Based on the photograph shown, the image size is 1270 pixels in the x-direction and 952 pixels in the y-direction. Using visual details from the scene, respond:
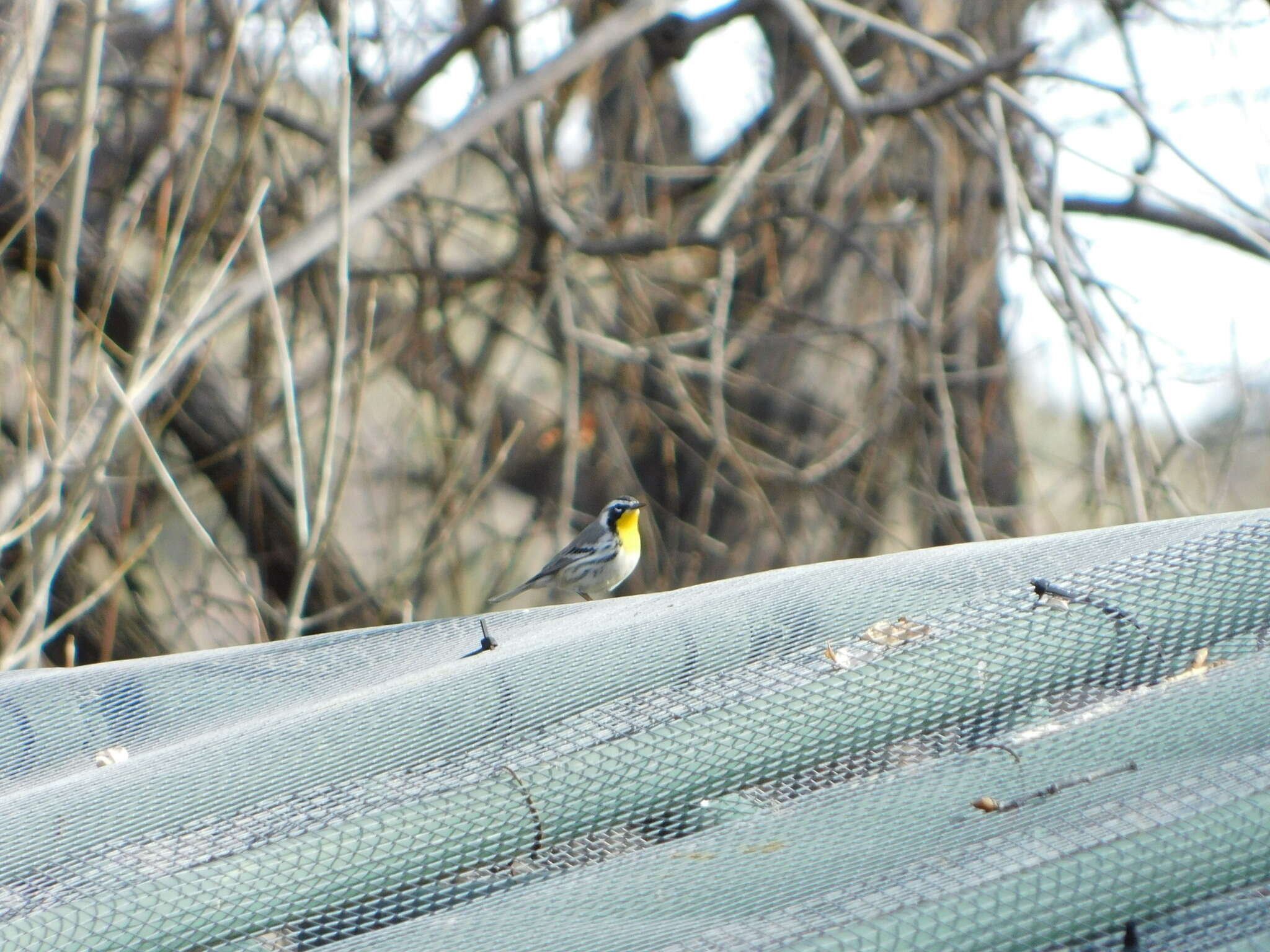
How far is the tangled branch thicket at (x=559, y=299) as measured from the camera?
5.88 meters

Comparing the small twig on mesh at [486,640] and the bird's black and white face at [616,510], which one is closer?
the small twig on mesh at [486,640]

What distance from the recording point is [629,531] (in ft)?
22.0

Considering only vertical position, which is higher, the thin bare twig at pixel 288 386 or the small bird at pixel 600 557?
the thin bare twig at pixel 288 386

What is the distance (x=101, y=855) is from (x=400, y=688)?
0.56 m

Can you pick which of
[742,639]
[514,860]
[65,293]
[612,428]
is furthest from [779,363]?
[514,860]

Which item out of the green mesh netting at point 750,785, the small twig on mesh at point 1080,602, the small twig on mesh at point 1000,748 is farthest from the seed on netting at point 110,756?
the small twig on mesh at point 1080,602

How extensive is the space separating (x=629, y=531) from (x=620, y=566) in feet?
0.98

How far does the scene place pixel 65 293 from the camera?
3.98 metres

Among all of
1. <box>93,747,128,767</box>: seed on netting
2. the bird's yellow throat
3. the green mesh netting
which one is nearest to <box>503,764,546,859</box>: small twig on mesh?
the green mesh netting

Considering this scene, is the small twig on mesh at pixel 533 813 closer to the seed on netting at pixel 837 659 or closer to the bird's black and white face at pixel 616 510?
the seed on netting at pixel 837 659

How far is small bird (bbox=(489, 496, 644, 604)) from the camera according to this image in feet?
21.2

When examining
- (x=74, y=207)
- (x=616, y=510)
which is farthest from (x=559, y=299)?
(x=74, y=207)

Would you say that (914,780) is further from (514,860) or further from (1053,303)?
(1053,303)

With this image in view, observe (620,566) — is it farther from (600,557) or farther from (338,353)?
(338,353)
